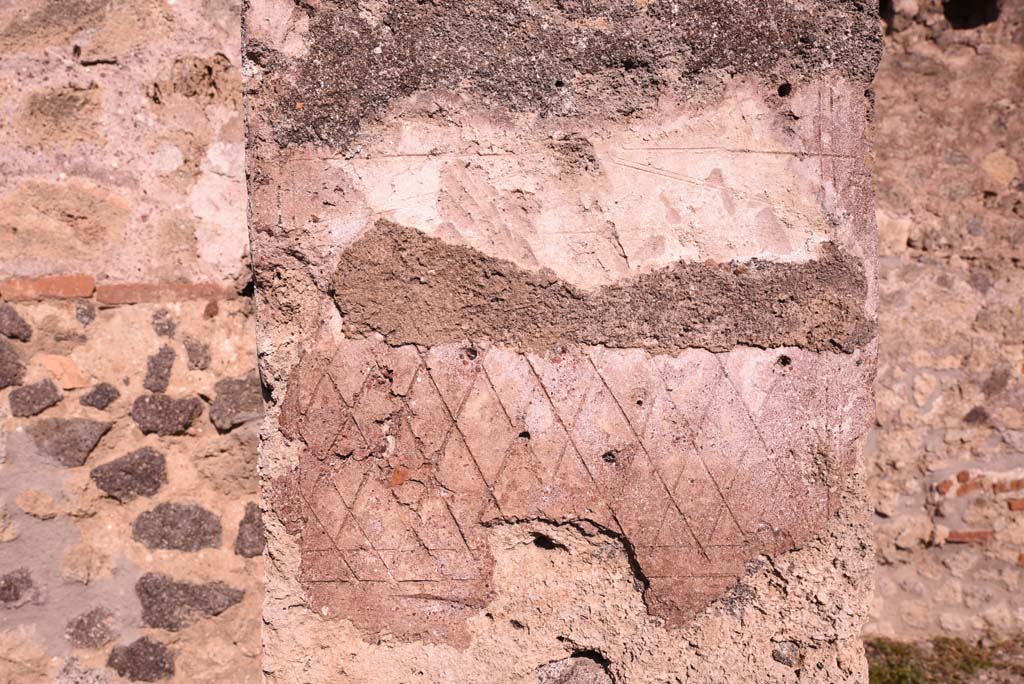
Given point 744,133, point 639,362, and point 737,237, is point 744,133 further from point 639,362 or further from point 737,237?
point 639,362

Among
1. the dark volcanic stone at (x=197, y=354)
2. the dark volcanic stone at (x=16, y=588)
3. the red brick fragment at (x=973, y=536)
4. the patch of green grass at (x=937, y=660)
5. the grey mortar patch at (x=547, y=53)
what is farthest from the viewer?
the red brick fragment at (x=973, y=536)

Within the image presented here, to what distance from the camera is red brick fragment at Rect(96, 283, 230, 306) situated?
2.05m

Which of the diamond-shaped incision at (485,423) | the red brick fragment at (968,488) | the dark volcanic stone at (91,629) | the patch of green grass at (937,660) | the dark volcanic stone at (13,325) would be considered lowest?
the patch of green grass at (937,660)

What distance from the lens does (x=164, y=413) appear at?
207 centimetres

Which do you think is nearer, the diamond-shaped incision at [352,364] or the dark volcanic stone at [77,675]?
the diamond-shaped incision at [352,364]

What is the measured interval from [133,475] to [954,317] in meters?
3.13

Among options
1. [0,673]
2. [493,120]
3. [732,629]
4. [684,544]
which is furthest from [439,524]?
[0,673]

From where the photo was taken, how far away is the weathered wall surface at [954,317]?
10.9 ft

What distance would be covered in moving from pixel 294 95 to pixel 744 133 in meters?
0.88

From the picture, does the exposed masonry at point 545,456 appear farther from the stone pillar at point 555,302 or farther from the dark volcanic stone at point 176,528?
the dark volcanic stone at point 176,528

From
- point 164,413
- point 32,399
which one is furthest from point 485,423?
point 32,399

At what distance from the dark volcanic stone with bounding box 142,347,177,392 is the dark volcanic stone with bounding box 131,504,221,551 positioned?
1.01 ft

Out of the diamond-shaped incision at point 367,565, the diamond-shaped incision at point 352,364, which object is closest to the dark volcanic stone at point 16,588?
the diamond-shaped incision at point 367,565

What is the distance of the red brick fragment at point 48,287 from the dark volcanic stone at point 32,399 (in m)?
0.22
